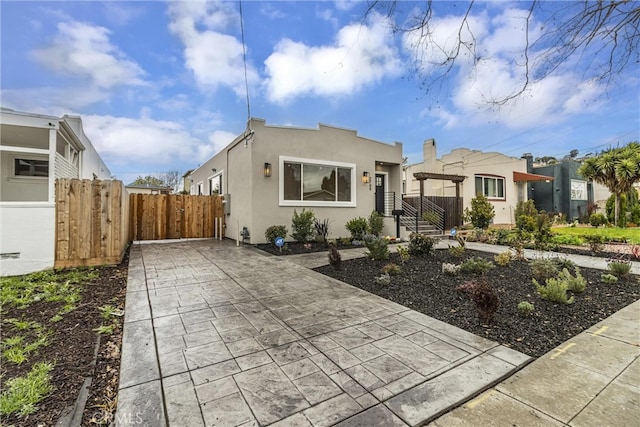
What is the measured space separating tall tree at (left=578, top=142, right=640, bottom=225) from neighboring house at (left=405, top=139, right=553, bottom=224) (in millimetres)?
4052

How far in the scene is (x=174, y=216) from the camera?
1104 cm

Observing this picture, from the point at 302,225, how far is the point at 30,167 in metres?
8.61

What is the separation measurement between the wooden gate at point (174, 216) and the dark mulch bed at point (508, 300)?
7295mm

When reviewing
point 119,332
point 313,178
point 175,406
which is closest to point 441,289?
point 175,406

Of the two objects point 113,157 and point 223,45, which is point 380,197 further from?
point 113,157

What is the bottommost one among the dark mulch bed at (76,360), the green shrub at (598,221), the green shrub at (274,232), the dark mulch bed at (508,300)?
the dark mulch bed at (76,360)

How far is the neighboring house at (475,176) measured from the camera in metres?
16.6

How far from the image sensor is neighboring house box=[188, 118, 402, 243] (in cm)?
916

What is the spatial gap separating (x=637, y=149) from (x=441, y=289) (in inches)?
632

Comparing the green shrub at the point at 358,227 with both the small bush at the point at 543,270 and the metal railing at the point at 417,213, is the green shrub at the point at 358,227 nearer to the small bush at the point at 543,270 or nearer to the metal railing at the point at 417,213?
the metal railing at the point at 417,213

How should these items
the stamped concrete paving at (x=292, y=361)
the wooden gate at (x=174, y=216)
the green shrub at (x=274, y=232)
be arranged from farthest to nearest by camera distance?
the wooden gate at (x=174, y=216) → the green shrub at (x=274, y=232) → the stamped concrete paving at (x=292, y=361)

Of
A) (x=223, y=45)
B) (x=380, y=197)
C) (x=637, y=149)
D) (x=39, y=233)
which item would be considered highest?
(x=223, y=45)

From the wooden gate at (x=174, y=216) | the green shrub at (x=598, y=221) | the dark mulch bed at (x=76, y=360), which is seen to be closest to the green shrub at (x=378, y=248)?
the dark mulch bed at (x=76, y=360)

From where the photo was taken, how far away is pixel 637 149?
13.1 metres
